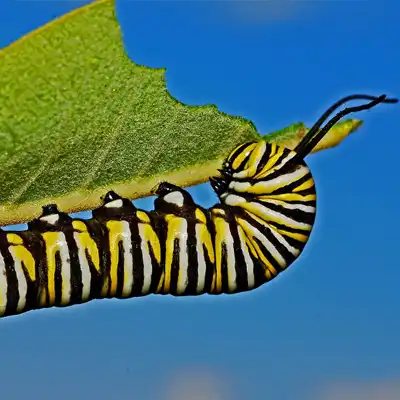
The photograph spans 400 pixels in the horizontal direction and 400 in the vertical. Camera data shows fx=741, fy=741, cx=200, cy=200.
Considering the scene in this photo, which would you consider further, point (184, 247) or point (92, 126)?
point (184, 247)

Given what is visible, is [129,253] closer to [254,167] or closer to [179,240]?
[179,240]

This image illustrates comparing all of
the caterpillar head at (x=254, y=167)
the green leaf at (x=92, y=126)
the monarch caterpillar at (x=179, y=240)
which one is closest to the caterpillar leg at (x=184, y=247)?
the monarch caterpillar at (x=179, y=240)

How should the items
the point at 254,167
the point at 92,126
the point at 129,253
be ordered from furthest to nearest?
the point at 254,167 → the point at 129,253 → the point at 92,126

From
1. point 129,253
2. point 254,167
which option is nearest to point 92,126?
point 129,253

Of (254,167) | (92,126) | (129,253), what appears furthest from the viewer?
(254,167)

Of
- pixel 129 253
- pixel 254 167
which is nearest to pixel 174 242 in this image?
pixel 129 253

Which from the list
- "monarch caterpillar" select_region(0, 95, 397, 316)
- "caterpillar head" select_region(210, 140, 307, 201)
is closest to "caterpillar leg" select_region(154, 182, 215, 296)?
"monarch caterpillar" select_region(0, 95, 397, 316)

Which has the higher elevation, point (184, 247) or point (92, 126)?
point (92, 126)

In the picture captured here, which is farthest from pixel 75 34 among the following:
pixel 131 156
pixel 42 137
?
pixel 131 156

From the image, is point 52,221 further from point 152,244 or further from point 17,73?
point 17,73
